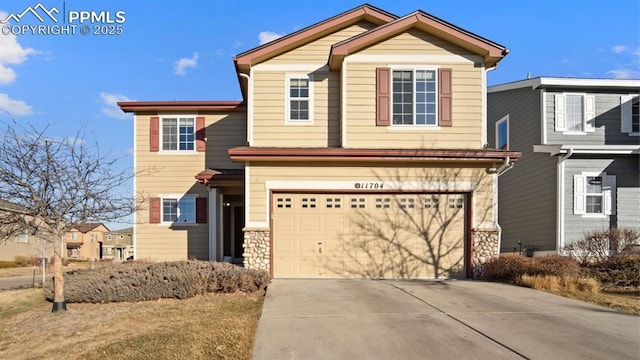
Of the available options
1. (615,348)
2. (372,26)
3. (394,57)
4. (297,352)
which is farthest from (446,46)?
(297,352)

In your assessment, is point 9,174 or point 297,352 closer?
point 297,352

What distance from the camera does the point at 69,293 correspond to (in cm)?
1070

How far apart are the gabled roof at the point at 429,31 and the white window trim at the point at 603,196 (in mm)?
6247

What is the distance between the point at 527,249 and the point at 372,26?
10.5m

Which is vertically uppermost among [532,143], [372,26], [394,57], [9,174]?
[372,26]

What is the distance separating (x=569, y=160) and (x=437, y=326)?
12.8m

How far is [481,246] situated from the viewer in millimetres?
14125

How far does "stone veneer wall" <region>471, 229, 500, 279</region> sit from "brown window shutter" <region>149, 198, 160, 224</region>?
35.3 feet

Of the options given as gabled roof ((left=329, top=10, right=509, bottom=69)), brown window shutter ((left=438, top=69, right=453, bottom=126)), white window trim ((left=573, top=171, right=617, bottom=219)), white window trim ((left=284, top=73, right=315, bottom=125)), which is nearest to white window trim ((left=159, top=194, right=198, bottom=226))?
white window trim ((left=284, top=73, right=315, bottom=125))

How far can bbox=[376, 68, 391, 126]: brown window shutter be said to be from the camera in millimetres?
14523

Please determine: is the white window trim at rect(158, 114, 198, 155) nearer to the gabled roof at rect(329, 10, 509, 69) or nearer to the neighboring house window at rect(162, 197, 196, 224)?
the neighboring house window at rect(162, 197, 196, 224)

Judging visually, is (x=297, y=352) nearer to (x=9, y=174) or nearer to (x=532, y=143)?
(x=9, y=174)

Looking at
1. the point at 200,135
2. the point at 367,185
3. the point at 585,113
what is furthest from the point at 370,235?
the point at 585,113

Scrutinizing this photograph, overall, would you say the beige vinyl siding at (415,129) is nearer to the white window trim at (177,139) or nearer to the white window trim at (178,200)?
the white window trim at (177,139)
